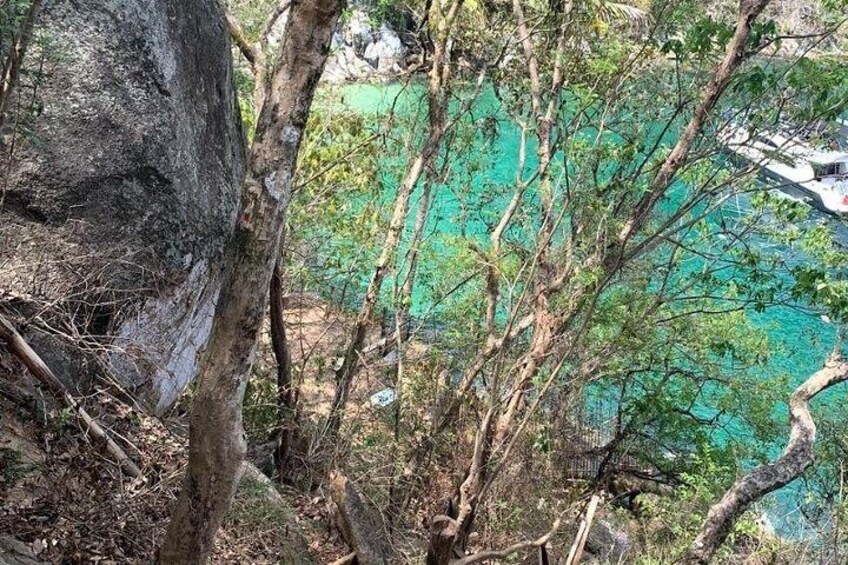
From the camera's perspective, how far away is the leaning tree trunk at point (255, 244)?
3088mm

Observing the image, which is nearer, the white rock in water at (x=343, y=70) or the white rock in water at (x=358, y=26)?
the white rock in water at (x=358, y=26)

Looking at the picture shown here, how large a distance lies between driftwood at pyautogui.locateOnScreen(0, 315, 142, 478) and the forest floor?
0.06 meters

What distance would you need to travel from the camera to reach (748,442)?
11.2 metres

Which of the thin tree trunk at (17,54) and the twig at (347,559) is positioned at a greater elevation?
the thin tree trunk at (17,54)

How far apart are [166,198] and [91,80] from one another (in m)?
0.83

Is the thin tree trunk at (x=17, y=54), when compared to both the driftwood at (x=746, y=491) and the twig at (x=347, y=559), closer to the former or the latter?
the twig at (x=347, y=559)

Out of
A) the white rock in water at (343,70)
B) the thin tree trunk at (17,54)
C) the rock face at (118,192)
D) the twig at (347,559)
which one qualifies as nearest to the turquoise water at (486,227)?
the white rock in water at (343,70)

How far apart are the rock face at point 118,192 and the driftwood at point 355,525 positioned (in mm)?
1781

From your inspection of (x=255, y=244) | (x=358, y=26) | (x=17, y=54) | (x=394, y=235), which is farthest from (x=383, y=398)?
(x=358, y=26)

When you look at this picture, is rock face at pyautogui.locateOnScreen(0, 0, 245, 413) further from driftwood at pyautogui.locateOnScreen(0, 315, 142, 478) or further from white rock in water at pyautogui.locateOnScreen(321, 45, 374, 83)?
white rock in water at pyautogui.locateOnScreen(321, 45, 374, 83)

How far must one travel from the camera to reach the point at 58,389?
4312 mm

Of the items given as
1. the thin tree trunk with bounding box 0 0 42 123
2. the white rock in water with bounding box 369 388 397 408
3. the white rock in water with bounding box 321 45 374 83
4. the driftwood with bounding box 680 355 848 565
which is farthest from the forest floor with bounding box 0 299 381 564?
the white rock in water with bounding box 321 45 374 83

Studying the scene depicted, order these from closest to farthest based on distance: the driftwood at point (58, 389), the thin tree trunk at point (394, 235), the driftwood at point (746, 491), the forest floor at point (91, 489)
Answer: the forest floor at point (91, 489) < the driftwood at point (58, 389) < the driftwood at point (746, 491) < the thin tree trunk at point (394, 235)

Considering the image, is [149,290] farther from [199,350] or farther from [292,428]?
[292,428]
